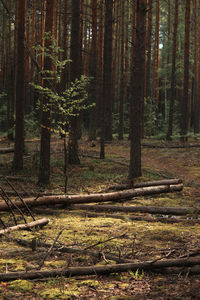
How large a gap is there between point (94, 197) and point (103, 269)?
4.13 metres

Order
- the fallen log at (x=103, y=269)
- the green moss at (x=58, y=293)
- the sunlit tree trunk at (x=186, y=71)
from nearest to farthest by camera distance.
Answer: the green moss at (x=58, y=293), the fallen log at (x=103, y=269), the sunlit tree trunk at (x=186, y=71)

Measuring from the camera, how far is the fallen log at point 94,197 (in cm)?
748

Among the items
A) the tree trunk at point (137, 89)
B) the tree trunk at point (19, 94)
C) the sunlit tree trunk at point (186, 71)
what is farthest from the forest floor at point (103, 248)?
the sunlit tree trunk at point (186, 71)

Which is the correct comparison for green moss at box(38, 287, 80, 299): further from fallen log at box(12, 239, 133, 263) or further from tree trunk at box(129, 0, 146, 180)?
tree trunk at box(129, 0, 146, 180)

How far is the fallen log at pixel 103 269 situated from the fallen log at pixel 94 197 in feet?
11.4

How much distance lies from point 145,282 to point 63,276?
99 centimetres

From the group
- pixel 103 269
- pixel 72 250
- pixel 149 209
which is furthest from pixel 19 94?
pixel 103 269

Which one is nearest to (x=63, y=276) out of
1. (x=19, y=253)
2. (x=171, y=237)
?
(x=19, y=253)

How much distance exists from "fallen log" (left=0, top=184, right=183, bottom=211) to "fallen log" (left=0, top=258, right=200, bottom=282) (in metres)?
3.46

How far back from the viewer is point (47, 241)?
5.41 m

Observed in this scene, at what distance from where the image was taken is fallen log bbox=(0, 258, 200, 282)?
393 centimetres

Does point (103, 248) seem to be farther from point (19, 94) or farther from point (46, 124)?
point (19, 94)

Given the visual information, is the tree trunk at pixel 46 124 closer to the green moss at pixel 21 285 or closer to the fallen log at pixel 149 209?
the fallen log at pixel 149 209

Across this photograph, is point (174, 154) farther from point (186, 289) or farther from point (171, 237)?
point (186, 289)
